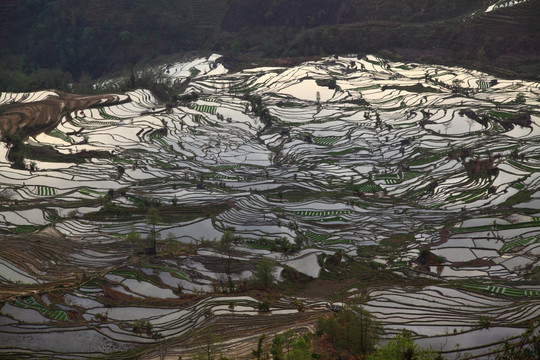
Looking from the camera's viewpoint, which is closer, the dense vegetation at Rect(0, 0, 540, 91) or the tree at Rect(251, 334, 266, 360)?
the tree at Rect(251, 334, 266, 360)

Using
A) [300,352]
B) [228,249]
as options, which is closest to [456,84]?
[228,249]

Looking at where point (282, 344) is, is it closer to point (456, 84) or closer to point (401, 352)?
point (401, 352)

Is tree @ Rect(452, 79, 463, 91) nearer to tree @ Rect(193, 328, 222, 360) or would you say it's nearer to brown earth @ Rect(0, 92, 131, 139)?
brown earth @ Rect(0, 92, 131, 139)

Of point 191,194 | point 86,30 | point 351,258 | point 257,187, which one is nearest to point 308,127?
point 257,187

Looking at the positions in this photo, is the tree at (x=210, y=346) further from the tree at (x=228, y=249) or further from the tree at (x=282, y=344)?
the tree at (x=228, y=249)

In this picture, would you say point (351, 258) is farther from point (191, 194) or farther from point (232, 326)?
point (191, 194)

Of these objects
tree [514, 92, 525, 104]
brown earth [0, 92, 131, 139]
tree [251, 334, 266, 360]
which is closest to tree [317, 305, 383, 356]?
tree [251, 334, 266, 360]
